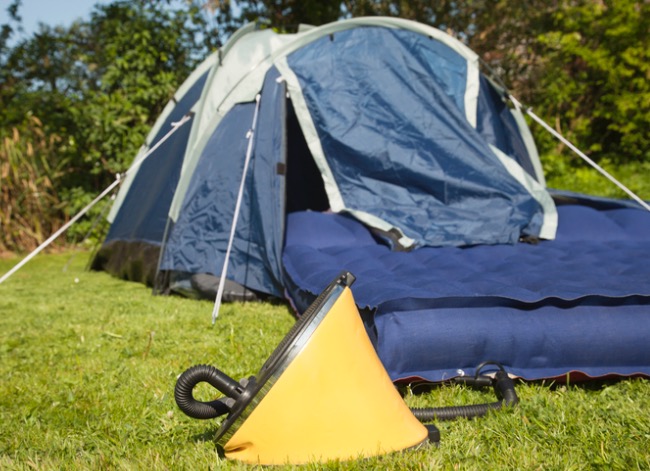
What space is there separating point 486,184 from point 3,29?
26.6 feet

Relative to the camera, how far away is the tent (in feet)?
12.3

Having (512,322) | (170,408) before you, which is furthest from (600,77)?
(170,408)

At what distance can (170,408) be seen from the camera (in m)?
2.05

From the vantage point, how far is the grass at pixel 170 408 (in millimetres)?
1641

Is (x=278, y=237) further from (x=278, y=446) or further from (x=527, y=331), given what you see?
(x=278, y=446)

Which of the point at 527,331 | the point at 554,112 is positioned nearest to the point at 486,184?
the point at 527,331

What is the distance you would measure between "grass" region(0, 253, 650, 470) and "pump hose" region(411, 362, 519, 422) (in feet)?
0.10

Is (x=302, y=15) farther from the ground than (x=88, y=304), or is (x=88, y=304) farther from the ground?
(x=302, y=15)

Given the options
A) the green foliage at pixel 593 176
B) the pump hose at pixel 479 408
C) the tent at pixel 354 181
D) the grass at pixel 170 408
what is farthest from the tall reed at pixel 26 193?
the pump hose at pixel 479 408

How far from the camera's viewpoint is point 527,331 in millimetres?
2244

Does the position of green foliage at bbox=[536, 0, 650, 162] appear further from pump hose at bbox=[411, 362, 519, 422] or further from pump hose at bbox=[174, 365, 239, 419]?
pump hose at bbox=[174, 365, 239, 419]

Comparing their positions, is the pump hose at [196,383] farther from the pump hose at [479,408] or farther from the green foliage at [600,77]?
the green foliage at [600,77]

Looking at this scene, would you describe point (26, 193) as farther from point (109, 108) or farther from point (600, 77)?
point (600, 77)

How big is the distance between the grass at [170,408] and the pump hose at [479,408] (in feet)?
0.10
